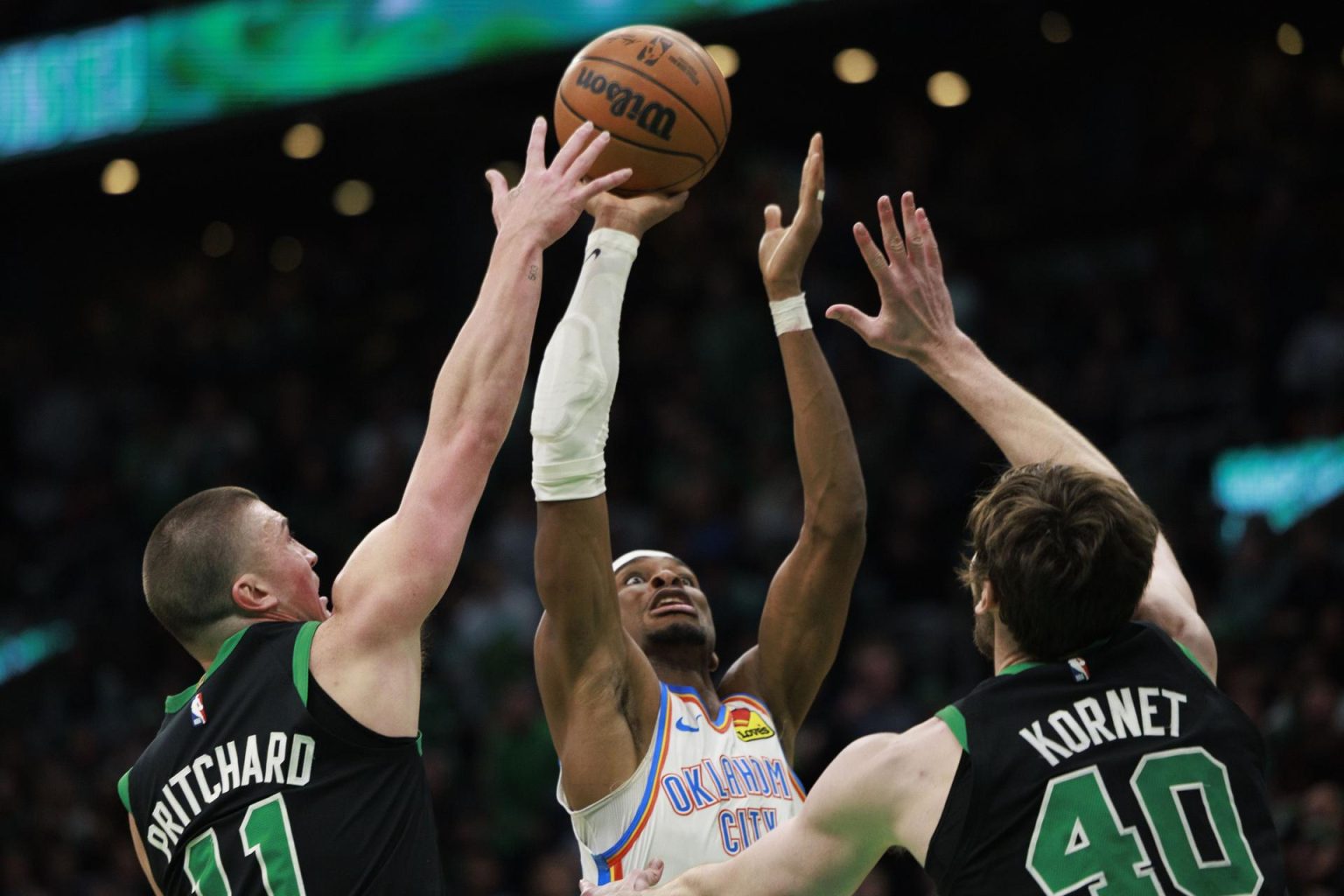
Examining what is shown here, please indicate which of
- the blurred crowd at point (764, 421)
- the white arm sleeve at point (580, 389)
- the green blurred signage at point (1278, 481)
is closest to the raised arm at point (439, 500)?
the white arm sleeve at point (580, 389)

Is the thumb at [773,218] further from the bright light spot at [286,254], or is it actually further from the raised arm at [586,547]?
the bright light spot at [286,254]

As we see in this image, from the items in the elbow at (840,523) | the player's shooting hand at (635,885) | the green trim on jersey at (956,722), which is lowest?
the player's shooting hand at (635,885)

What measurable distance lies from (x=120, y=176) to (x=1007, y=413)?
13.2 metres

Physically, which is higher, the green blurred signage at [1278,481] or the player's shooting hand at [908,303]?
the player's shooting hand at [908,303]

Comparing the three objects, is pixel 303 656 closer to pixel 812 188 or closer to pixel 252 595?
pixel 252 595

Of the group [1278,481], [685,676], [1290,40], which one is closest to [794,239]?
[685,676]

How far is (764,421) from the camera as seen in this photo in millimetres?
12195

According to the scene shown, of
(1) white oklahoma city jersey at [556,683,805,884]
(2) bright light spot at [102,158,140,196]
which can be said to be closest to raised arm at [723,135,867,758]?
(1) white oklahoma city jersey at [556,683,805,884]

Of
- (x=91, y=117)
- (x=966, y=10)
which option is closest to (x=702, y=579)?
(x=966, y=10)

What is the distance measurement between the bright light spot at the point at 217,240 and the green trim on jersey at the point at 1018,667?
644 inches

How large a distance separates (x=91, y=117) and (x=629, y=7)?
5.01 m

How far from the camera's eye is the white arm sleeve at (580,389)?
4.54 m

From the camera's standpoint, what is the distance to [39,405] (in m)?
16.0

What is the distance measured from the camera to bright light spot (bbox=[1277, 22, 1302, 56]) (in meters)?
13.7
